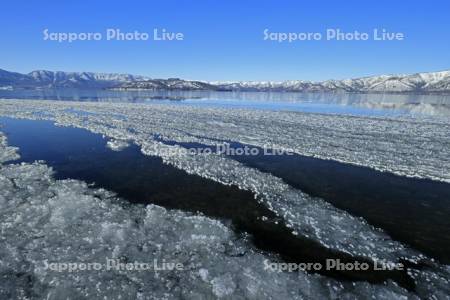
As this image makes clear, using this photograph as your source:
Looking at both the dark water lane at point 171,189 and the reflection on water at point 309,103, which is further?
the reflection on water at point 309,103

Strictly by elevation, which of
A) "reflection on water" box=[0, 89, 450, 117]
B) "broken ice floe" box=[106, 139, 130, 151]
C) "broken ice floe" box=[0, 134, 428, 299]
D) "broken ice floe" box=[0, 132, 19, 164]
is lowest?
"broken ice floe" box=[0, 134, 428, 299]

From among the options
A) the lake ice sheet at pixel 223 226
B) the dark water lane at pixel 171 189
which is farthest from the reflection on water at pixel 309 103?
the dark water lane at pixel 171 189

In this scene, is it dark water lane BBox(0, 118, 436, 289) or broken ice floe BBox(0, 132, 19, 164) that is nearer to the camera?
dark water lane BBox(0, 118, 436, 289)

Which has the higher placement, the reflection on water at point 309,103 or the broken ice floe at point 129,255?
the reflection on water at point 309,103

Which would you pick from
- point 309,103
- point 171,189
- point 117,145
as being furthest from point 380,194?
point 309,103

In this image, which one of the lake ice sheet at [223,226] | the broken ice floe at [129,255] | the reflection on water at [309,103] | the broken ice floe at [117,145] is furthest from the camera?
the reflection on water at [309,103]

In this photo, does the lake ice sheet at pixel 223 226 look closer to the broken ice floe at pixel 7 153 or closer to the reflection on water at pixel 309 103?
the broken ice floe at pixel 7 153

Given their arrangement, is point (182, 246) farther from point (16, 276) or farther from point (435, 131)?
point (435, 131)

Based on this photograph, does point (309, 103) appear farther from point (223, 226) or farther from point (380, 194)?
point (223, 226)

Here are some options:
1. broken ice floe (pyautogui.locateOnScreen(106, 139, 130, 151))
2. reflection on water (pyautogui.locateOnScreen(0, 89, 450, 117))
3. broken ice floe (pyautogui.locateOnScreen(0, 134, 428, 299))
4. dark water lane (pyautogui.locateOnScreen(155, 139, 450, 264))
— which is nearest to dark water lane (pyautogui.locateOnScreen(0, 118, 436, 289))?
broken ice floe (pyautogui.locateOnScreen(106, 139, 130, 151))

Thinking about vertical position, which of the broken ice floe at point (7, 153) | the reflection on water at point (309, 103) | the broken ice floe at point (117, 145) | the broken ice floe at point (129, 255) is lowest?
the broken ice floe at point (129, 255)

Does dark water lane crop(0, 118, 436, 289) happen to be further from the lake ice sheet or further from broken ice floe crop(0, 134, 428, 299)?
broken ice floe crop(0, 134, 428, 299)

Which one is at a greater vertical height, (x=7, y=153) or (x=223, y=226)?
(x=7, y=153)
